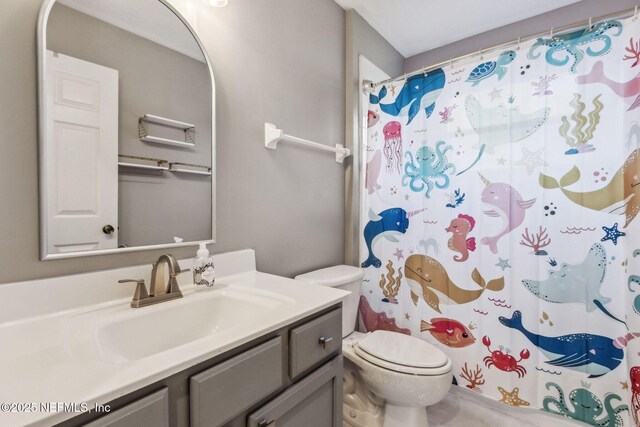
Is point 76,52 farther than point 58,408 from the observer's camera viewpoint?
Yes

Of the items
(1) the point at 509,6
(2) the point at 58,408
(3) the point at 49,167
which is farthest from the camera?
(1) the point at 509,6

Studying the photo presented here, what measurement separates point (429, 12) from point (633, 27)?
3.59 ft

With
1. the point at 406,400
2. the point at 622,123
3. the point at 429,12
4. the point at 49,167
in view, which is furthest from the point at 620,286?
the point at 49,167

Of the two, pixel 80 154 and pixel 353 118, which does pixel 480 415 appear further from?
pixel 80 154

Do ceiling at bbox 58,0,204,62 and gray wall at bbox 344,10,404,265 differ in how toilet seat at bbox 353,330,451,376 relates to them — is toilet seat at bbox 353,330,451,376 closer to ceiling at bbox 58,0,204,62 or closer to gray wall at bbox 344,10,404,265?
gray wall at bbox 344,10,404,265

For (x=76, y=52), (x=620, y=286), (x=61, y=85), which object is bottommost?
(x=620, y=286)

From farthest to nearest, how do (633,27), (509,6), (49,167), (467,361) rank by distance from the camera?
1. (509,6)
2. (467,361)
3. (633,27)
4. (49,167)

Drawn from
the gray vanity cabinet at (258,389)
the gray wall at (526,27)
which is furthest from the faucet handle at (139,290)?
the gray wall at (526,27)

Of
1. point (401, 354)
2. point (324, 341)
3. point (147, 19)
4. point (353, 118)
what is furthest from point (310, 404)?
point (353, 118)

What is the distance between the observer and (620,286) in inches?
52.1

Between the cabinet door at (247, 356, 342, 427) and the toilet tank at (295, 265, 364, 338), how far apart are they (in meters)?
0.52

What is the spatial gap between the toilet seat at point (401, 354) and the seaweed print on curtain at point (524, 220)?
1.06 ft

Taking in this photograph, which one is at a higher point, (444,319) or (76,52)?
(76,52)

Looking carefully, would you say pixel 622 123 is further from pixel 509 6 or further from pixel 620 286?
pixel 509 6
